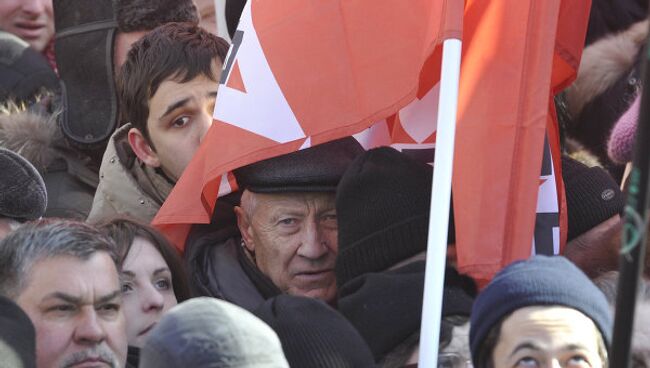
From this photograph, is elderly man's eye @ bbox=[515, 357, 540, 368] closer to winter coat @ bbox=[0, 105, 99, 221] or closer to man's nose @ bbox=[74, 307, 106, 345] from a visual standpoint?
man's nose @ bbox=[74, 307, 106, 345]

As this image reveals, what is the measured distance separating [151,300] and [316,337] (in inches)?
34.1

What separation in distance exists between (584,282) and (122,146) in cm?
209

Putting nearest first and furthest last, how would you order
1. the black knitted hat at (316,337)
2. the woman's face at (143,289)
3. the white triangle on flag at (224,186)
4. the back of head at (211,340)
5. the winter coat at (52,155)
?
the back of head at (211,340) → the black knitted hat at (316,337) → the woman's face at (143,289) → the white triangle on flag at (224,186) → the winter coat at (52,155)

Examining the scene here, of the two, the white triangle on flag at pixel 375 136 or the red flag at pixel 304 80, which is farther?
the white triangle on flag at pixel 375 136

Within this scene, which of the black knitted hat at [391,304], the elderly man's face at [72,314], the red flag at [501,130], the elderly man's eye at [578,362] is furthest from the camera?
the red flag at [501,130]

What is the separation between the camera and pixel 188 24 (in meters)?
5.38

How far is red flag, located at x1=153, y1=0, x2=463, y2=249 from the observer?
473cm

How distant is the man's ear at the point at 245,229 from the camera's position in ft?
16.5

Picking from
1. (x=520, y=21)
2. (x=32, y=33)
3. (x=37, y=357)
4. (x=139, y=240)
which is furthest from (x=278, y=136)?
(x=32, y=33)

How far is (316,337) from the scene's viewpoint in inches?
151

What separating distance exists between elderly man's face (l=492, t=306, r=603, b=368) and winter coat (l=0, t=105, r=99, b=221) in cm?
218

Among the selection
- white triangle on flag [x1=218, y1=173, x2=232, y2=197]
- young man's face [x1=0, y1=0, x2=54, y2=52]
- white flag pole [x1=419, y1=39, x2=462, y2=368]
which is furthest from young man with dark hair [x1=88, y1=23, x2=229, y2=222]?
young man's face [x1=0, y1=0, x2=54, y2=52]

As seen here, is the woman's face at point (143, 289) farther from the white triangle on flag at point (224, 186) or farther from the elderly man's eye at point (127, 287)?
the white triangle on flag at point (224, 186)

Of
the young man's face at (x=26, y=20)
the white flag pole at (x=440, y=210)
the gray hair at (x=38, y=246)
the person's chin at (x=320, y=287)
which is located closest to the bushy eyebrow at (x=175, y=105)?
the person's chin at (x=320, y=287)
